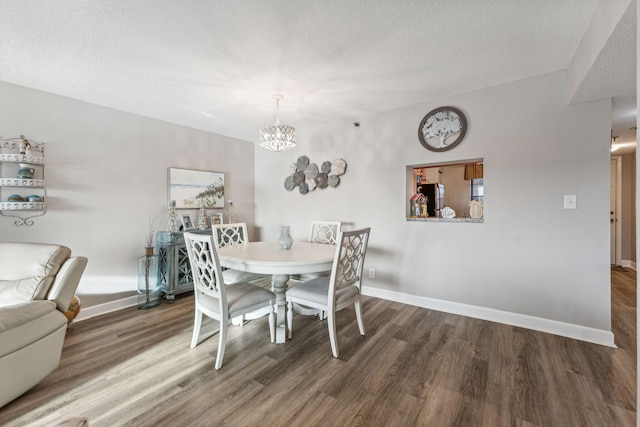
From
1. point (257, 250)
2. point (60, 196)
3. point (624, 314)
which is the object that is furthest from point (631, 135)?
point (60, 196)

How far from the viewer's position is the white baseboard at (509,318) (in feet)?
7.23

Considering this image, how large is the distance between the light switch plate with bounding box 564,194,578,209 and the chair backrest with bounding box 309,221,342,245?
216 cm

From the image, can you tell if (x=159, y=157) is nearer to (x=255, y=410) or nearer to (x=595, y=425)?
(x=255, y=410)

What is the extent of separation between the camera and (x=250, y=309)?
80.0 inches

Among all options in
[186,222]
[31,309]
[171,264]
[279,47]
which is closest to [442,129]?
[279,47]

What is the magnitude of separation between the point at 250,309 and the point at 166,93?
7.55 feet

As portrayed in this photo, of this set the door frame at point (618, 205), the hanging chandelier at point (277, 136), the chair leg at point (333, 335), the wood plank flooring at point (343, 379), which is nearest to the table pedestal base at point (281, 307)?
the wood plank flooring at point (343, 379)

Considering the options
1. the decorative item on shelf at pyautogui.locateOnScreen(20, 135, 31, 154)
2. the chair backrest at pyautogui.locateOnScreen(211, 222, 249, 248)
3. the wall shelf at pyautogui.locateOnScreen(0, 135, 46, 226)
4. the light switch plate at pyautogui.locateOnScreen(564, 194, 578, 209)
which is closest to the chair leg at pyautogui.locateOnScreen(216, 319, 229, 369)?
the chair backrest at pyautogui.locateOnScreen(211, 222, 249, 248)

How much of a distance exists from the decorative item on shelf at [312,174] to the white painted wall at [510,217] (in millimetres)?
278

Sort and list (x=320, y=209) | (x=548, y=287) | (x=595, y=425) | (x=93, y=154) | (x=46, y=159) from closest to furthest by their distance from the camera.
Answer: (x=595, y=425), (x=548, y=287), (x=46, y=159), (x=93, y=154), (x=320, y=209)

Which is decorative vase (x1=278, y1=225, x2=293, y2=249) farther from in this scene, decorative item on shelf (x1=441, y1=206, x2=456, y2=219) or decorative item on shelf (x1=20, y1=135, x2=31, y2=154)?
decorative item on shelf (x1=20, y1=135, x2=31, y2=154)

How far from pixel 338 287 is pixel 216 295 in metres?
0.93

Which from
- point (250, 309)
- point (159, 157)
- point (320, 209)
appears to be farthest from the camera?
A: point (320, 209)

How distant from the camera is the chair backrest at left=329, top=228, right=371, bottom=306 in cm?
200
